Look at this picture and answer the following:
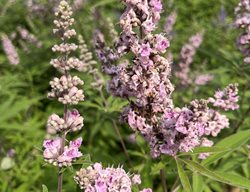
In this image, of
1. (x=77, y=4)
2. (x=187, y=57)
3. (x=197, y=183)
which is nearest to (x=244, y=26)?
(x=187, y=57)

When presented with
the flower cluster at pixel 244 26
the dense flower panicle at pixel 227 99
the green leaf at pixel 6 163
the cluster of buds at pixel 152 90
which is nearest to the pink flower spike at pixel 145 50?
the cluster of buds at pixel 152 90

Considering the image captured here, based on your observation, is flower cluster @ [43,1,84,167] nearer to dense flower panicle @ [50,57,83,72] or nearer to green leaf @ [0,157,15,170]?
dense flower panicle @ [50,57,83,72]

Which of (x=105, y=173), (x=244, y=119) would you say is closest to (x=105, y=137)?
(x=244, y=119)

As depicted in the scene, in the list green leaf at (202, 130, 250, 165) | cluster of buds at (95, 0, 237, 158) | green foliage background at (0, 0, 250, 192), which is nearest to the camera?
cluster of buds at (95, 0, 237, 158)

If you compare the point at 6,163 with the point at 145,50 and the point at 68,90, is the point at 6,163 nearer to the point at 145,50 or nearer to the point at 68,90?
the point at 68,90

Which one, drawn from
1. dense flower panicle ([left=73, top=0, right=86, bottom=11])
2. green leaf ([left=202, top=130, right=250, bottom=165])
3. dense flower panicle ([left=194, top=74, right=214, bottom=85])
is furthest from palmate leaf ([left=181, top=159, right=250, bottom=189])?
dense flower panicle ([left=73, top=0, right=86, bottom=11])
